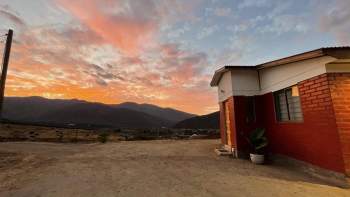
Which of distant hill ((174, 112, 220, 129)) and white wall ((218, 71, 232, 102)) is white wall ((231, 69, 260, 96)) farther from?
distant hill ((174, 112, 220, 129))

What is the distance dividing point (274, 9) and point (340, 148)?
818 cm

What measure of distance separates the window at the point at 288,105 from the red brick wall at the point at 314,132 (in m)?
0.23

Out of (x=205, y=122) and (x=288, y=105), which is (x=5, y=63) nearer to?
(x=288, y=105)

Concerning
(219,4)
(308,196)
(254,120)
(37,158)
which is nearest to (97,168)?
(37,158)

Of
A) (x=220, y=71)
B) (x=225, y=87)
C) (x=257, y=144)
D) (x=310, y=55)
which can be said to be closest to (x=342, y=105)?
(x=310, y=55)

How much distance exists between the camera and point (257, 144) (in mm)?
9641

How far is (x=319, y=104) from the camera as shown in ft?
23.8

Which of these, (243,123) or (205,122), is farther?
(205,122)

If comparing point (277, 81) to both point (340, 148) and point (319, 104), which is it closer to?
point (319, 104)

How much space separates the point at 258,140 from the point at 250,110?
6.31ft

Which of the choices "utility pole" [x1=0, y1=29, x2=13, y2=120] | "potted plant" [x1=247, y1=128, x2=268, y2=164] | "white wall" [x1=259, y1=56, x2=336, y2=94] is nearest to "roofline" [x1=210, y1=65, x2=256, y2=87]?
"white wall" [x1=259, y1=56, x2=336, y2=94]

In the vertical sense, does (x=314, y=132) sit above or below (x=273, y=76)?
below

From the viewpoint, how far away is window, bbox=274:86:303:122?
8.59 meters

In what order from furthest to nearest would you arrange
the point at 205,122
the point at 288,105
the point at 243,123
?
the point at 205,122, the point at 243,123, the point at 288,105
